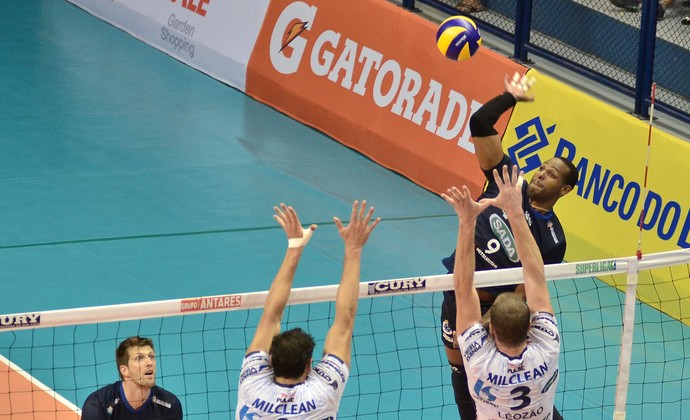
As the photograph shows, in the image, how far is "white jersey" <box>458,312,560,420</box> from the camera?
24.1 feet

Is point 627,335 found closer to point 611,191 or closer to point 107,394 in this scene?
point 107,394

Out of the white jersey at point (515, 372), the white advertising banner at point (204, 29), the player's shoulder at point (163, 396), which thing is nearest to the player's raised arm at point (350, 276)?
the white jersey at point (515, 372)

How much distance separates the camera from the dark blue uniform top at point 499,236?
9.50 m

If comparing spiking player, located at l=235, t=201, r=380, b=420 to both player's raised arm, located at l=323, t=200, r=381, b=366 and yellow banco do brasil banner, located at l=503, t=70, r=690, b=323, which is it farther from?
yellow banco do brasil banner, located at l=503, t=70, r=690, b=323

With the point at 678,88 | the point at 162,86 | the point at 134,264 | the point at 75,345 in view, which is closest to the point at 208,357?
the point at 75,345

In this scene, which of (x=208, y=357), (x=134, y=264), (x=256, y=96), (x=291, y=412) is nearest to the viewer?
(x=291, y=412)

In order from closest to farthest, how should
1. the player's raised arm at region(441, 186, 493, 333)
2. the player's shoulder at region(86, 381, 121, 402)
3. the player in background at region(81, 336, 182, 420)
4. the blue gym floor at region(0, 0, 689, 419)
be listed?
the player's raised arm at region(441, 186, 493, 333), the player in background at region(81, 336, 182, 420), the player's shoulder at region(86, 381, 121, 402), the blue gym floor at region(0, 0, 689, 419)

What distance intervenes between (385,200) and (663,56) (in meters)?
3.78

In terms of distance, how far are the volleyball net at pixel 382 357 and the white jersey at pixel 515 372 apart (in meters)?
3.01

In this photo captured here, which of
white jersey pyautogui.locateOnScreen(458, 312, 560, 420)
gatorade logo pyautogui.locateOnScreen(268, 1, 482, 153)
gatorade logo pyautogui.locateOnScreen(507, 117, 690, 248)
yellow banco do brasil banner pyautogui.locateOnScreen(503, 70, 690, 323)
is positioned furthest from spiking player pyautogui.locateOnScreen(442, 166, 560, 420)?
gatorade logo pyautogui.locateOnScreen(268, 1, 482, 153)

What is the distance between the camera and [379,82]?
16.9m

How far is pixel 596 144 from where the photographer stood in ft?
46.7

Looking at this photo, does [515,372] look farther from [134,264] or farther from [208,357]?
[134,264]

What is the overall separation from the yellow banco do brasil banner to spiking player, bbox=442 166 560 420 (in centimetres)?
580
